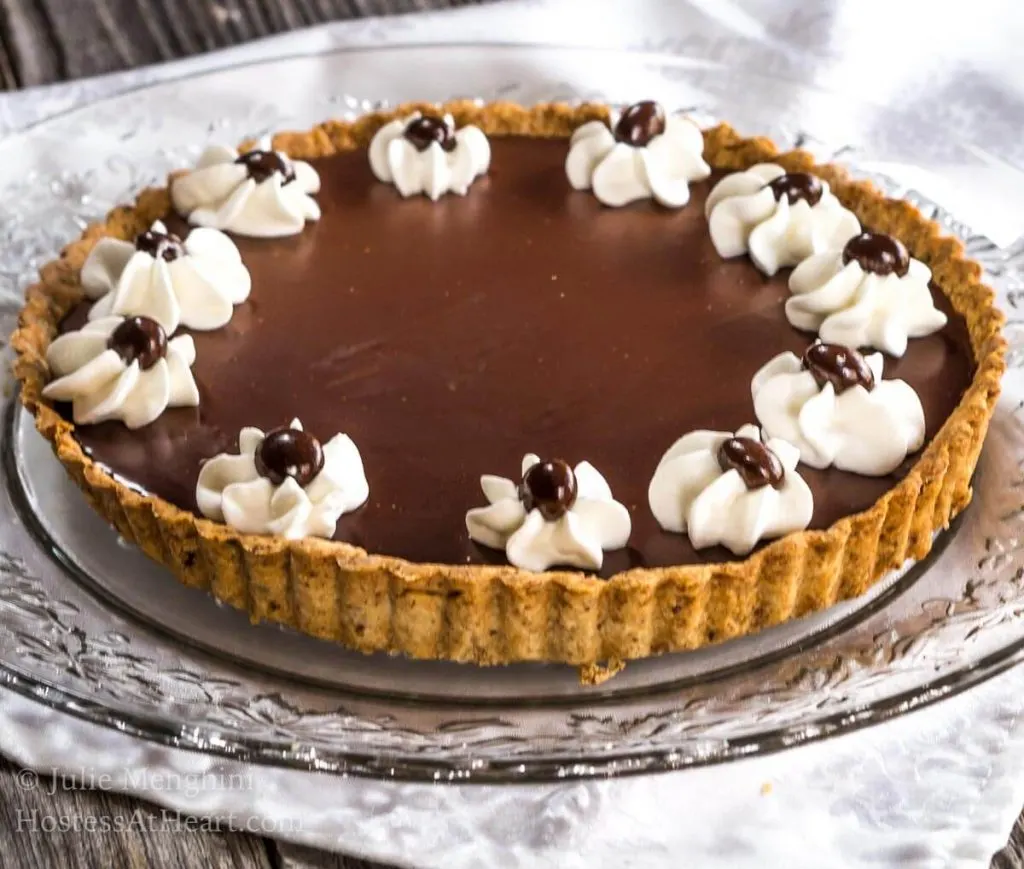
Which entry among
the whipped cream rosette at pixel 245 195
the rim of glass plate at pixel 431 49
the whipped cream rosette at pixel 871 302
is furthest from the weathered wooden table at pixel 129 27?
the whipped cream rosette at pixel 871 302

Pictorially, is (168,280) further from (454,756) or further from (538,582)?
(454,756)

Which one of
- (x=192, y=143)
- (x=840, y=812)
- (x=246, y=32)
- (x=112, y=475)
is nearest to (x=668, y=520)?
(x=840, y=812)

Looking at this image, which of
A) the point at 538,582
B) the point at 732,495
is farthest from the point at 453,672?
the point at 732,495

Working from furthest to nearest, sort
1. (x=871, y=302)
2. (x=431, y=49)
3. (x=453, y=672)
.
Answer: (x=431, y=49), (x=871, y=302), (x=453, y=672)

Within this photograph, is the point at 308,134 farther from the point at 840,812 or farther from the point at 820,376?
the point at 840,812

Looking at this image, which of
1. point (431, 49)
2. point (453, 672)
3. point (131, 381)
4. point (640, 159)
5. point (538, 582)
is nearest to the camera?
point (538, 582)

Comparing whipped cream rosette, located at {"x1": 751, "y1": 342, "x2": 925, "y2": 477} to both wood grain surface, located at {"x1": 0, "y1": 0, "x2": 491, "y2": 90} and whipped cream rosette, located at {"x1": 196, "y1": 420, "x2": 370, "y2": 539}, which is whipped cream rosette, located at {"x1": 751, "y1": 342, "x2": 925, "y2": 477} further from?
wood grain surface, located at {"x1": 0, "y1": 0, "x2": 491, "y2": 90}

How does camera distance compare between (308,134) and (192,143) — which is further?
(192,143)
